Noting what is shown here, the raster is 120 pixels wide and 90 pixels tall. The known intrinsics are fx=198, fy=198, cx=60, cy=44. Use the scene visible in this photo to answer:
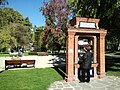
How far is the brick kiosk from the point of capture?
11609mm

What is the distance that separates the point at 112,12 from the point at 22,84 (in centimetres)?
847

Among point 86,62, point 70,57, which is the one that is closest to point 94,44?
point 70,57

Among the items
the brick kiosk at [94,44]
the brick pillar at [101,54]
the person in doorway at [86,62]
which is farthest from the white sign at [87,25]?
the person in doorway at [86,62]

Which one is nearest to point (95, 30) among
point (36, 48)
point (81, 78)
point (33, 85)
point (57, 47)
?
point (81, 78)

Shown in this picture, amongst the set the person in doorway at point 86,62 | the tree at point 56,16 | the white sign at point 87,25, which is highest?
the tree at point 56,16

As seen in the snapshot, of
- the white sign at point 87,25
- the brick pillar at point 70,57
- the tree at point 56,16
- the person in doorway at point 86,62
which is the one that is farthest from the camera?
the tree at point 56,16

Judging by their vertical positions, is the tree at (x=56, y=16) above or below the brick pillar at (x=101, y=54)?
above

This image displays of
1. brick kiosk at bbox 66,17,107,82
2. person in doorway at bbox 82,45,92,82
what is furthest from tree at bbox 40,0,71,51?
person in doorway at bbox 82,45,92,82

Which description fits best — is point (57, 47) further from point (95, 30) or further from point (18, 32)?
point (95, 30)

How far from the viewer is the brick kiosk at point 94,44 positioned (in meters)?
11.6

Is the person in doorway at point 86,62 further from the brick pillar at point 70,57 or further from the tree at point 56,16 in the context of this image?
the tree at point 56,16

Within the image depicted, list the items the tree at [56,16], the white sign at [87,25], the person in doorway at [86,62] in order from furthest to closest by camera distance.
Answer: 1. the tree at [56,16]
2. the white sign at [87,25]
3. the person in doorway at [86,62]

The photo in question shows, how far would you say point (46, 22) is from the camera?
3619cm

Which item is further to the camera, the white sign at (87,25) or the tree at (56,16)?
the tree at (56,16)
